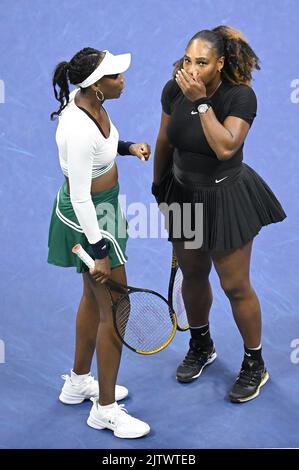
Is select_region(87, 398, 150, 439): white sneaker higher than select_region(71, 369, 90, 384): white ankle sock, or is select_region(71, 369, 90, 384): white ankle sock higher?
select_region(71, 369, 90, 384): white ankle sock

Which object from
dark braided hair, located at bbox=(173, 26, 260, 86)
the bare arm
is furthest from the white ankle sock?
dark braided hair, located at bbox=(173, 26, 260, 86)

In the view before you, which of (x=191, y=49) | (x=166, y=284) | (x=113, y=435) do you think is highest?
(x=191, y=49)

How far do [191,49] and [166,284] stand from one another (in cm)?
189

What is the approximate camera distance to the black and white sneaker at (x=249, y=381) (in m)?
4.77

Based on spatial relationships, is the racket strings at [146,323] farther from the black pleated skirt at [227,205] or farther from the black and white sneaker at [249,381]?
the black and white sneaker at [249,381]

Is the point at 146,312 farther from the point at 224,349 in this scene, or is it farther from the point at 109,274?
the point at 224,349

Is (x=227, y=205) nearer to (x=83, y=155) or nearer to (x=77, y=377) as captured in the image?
(x=83, y=155)

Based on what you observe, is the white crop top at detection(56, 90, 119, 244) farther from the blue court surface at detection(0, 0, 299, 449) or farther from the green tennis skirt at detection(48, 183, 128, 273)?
the blue court surface at detection(0, 0, 299, 449)

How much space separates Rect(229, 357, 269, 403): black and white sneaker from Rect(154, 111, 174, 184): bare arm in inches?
42.0

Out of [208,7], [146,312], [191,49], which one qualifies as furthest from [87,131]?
[208,7]

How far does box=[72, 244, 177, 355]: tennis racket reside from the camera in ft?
14.2

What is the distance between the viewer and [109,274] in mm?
4211

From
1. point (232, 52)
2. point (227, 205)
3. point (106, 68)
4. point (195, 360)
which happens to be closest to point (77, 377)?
point (195, 360)

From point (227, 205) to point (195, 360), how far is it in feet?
3.30
